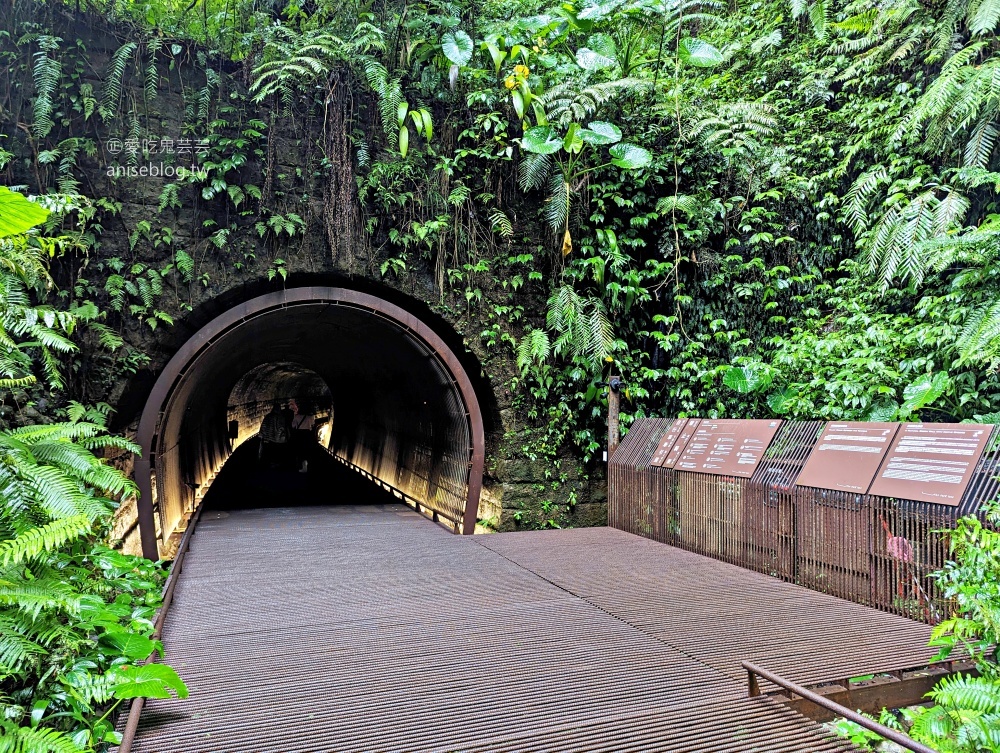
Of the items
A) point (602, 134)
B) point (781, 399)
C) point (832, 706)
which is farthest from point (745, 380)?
point (832, 706)

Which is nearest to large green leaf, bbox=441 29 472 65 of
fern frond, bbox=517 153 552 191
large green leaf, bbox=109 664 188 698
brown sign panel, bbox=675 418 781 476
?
fern frond, bbox=517 153 552 191

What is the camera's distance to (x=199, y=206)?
7.43 m

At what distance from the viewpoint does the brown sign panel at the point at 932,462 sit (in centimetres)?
398

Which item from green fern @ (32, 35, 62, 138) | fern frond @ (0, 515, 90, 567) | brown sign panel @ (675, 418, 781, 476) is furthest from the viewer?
green fern @ (32, 35, 62, 138)

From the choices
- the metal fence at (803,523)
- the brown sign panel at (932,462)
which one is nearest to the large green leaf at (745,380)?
the metal fence at (803,523)

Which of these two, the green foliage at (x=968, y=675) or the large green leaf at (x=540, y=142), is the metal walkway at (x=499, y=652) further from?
the large green leaf at (x=540, y=142)

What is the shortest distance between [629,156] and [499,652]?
654 centimetres

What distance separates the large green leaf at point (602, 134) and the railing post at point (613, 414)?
2916 millimetres

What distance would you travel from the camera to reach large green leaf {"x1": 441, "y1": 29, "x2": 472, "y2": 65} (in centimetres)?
803

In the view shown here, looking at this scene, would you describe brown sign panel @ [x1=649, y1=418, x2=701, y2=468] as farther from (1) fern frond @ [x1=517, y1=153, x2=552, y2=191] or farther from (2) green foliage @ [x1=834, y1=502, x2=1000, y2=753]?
(1) fern frond @ [x1=517, y1=153, x2=552, y2=191]

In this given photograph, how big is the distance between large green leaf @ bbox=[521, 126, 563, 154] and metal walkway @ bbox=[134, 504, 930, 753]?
4.81 metres

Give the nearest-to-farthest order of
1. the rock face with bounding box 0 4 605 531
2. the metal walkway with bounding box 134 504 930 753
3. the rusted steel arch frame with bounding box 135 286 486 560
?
the metal walkway with bounding box 134 504 930 753 → the rusted steel arch frame with bounding box 135 286 486 560 → the rock face with bounding box 0 4 605 531

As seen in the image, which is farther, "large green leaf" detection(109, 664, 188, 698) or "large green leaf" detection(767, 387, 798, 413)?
"large green leaf" detection(767, 387, 798, 413)

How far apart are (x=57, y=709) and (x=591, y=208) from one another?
7571 millimetres
